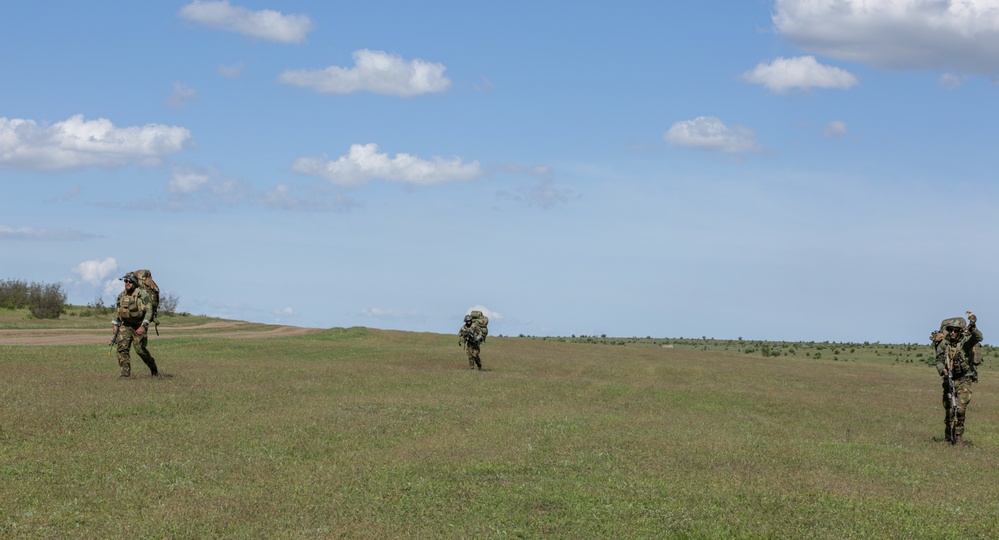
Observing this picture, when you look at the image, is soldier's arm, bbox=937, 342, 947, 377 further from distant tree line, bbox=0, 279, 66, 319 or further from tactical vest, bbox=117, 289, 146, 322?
distant tree line, bbox=0, 279, 66, 319

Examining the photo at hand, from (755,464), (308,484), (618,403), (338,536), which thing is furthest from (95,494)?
(618,403)

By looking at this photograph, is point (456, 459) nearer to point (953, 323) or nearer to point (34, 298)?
point (953, 323)

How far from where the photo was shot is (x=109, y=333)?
60625 mm

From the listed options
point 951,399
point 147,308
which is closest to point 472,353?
point 147,308

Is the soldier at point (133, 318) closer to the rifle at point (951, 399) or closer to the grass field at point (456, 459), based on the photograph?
the grass field at point (456, 459)

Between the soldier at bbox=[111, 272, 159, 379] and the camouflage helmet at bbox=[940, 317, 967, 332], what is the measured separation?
23.7 m

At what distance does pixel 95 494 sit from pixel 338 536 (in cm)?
481

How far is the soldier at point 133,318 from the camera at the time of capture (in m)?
30.0

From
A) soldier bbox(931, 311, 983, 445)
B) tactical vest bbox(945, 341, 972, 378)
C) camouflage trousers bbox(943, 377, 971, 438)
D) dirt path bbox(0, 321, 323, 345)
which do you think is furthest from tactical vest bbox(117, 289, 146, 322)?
camouflage trousers bbox(943, 377, 971, 438)

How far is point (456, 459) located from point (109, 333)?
158 ft

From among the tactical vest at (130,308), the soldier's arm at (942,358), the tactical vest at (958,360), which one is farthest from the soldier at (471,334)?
the tactical vest at (958,360)

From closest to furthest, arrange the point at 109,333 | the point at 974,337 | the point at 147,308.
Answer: the point at 974,337, the point at 147,308, the point at 109,333

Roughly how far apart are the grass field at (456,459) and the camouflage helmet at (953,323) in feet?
11.1

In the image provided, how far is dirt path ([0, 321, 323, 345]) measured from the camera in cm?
5162
